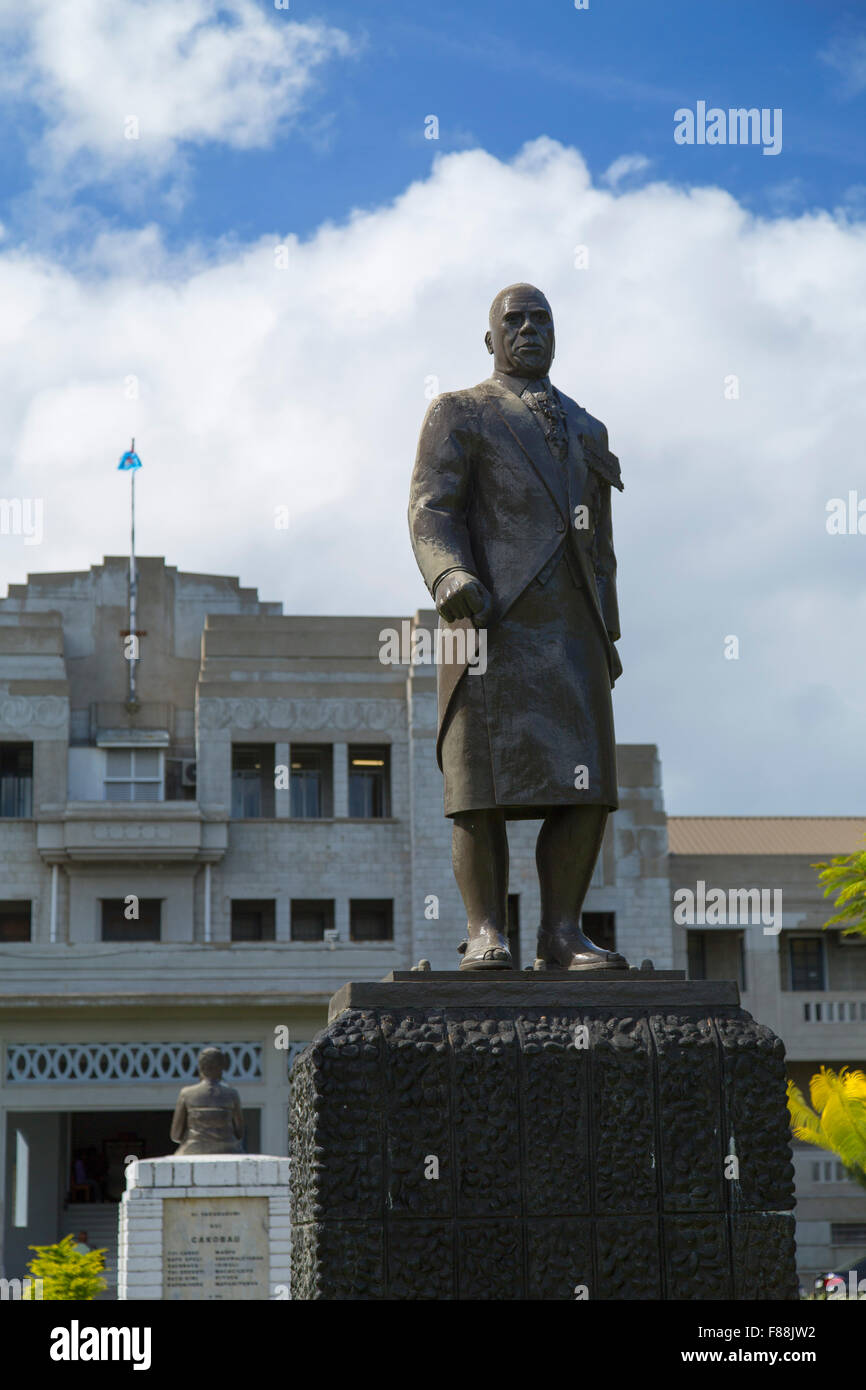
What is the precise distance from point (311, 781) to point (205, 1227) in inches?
862

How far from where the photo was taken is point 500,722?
5867mm

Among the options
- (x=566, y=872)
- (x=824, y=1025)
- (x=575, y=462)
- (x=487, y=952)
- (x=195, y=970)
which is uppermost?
(x=575, y=462)

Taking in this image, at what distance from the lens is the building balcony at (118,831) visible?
3541 centimetres

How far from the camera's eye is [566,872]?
19.6 feet

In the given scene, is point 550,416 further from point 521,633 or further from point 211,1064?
point 211,1064

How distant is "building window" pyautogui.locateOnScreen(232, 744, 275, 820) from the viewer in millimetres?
38188

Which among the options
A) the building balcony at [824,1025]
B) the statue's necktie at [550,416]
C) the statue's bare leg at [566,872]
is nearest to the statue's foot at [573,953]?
the statue's bare leg at [566,872]

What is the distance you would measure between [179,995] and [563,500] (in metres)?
22.7

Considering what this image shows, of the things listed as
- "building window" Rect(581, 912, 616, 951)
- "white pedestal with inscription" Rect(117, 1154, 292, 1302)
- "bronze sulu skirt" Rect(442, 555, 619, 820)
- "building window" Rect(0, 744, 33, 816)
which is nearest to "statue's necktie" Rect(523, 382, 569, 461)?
"bronze sulu skirt" Rect(442, 555, 619, 820)

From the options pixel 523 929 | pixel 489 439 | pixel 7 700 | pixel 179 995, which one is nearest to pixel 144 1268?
pixel 179 995

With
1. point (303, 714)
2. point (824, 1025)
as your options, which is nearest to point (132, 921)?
point (303, 714)

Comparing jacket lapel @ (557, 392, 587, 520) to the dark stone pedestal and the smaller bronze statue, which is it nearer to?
the dark stone pedestal

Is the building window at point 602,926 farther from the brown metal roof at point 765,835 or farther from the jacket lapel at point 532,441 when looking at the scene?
the jacket lapel at point 532,441

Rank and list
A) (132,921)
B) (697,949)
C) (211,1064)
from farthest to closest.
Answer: (697,949), (132,921), (211,1064)
